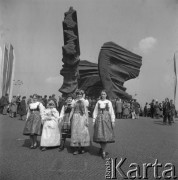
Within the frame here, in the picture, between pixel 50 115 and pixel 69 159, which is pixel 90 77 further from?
pixel 69 159

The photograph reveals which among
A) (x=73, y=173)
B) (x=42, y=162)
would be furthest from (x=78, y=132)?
(x=73, y=173)

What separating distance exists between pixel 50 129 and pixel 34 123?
0.49 metres

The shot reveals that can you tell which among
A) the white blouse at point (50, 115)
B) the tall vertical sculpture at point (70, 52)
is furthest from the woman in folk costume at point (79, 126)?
the tall vertical sculpture at point (70, 52)

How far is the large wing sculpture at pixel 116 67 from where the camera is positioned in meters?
22.4

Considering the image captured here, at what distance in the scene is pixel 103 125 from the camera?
572cm

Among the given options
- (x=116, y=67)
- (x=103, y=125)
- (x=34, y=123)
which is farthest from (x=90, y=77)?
(x=103, y=125)

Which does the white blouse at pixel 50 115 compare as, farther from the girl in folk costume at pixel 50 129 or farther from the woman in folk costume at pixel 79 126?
the woman in folk costume at pixel 79 126

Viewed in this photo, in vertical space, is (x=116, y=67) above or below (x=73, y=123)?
above

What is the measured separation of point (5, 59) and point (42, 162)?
57.8ft

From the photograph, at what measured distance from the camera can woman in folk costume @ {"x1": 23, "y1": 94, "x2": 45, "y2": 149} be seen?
6539 millimetres

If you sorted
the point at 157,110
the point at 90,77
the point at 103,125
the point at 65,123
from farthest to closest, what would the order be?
the point at 90,77
the point at 157,110
the point at 65,123
the point at 103,125

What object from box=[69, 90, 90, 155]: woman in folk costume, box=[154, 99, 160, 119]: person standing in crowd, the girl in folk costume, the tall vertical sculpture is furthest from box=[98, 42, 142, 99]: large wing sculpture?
box=[69, 90, 90, 155]: woman in folk costume

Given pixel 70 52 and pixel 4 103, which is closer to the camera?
pixel 4 103

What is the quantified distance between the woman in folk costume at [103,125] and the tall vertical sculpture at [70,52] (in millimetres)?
14023
